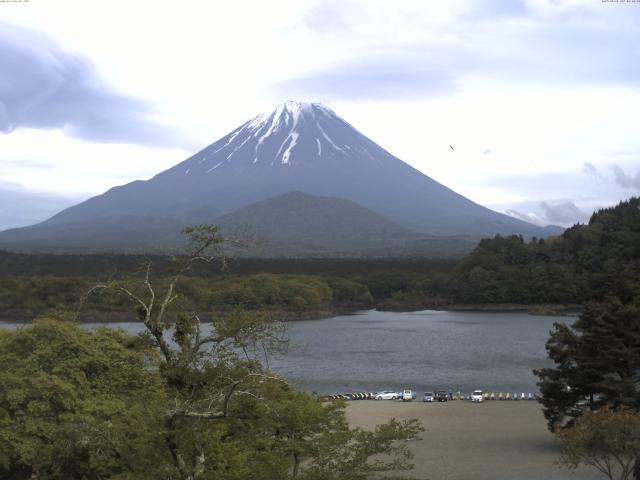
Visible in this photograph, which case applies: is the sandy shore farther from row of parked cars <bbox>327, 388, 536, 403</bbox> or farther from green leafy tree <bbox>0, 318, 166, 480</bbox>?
green leafy tree <bbox>0, 318, 166, 480</bbox>

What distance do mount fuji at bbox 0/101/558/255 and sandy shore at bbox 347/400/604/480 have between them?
12110 cm

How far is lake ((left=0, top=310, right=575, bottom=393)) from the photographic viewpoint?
27.5 m

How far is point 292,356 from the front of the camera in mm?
35344

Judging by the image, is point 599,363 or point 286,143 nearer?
point 599,363

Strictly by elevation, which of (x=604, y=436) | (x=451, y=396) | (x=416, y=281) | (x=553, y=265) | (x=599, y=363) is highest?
(x=553, y=265)

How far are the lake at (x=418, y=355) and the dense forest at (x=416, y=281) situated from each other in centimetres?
717

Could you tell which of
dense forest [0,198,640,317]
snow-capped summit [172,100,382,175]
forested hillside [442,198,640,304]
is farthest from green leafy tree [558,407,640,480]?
snow-capped summit [172,100,382,175]

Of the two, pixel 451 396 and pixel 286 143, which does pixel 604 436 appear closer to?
pixel 451 396

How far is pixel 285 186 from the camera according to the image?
6604 inches

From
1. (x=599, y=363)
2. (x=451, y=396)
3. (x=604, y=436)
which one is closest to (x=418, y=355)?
(x=451, y=396)

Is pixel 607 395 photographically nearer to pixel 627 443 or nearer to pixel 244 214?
pixel 627 443

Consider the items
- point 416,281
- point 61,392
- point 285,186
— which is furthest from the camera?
point 285,186

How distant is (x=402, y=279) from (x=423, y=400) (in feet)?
161

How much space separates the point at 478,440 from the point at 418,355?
56.9ft
